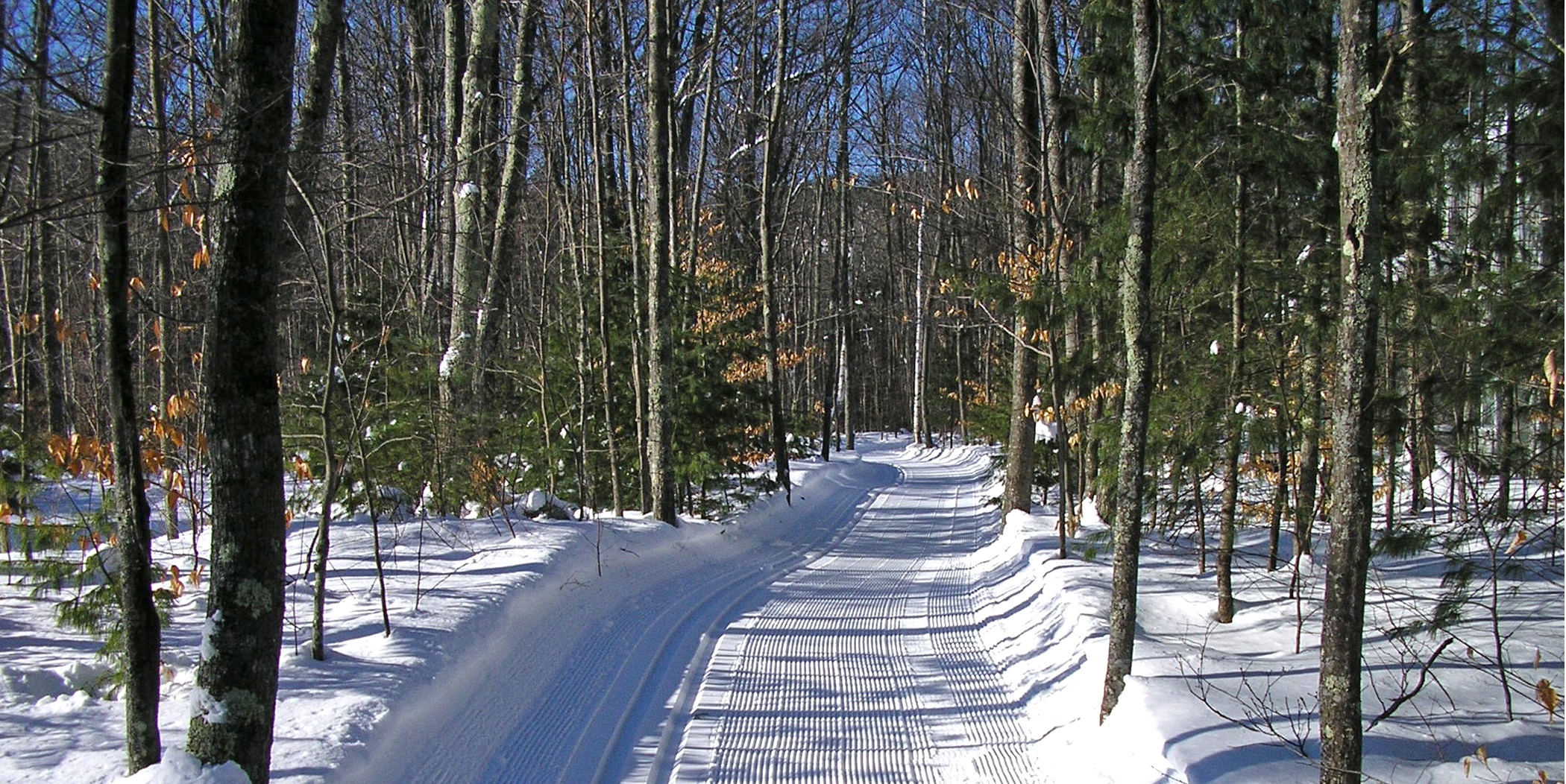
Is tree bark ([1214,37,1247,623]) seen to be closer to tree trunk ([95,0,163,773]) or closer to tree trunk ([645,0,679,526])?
tree trunk ([645,0,679,526])

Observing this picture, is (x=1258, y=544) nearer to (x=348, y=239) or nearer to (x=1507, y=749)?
(x=1507, y=749)

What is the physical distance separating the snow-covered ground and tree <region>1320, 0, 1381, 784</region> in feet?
1.67

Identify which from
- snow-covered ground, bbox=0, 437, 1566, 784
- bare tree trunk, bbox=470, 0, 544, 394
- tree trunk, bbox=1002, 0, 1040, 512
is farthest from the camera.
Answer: tree trunk, bbox=1002, 0, 1040, 512

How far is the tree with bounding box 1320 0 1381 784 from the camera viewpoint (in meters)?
4.09

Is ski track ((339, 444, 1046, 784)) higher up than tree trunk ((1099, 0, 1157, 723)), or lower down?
lower down

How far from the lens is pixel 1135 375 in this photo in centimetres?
583

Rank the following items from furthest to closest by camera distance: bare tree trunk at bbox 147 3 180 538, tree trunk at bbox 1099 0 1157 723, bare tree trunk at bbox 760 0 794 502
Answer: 1. bare tree trunk at bbox 760 0 794 502
2. tree trunk at bbox 1099 0 1157 723
3. bare tree trunk at bbox 147 3 180 538

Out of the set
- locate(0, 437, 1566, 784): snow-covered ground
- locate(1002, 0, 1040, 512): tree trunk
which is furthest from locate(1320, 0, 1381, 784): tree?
locate(1002, 0, 1040, 512): tree trunk

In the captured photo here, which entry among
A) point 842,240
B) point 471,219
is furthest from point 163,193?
point 842,240

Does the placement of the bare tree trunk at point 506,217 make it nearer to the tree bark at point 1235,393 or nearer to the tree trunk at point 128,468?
the tree trunk at point 128,468

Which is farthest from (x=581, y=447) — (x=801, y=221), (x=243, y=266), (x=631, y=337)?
(x=801, y=221)

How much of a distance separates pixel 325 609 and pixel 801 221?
32524 mm

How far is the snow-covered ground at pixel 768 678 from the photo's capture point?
4984mm

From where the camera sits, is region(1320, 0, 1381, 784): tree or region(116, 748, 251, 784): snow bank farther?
region(1320, 0, 1381, 784): tree
